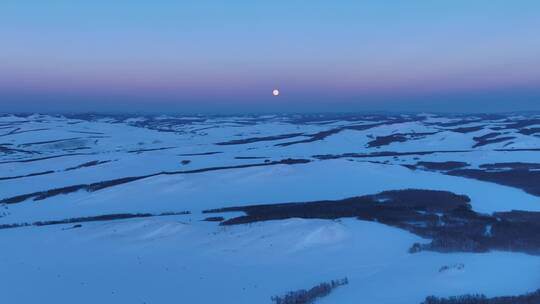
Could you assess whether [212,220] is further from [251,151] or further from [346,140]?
[346,140]

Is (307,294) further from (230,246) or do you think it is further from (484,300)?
(230,246)

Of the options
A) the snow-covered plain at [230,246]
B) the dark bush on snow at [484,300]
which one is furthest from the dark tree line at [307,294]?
the dark bush on snow at [484,300]

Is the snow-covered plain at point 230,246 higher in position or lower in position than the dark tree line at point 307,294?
lower

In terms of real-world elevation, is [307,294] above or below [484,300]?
below

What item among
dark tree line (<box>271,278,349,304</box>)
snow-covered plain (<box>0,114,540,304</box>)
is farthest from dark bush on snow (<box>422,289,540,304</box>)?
dark tree line (<box>271,278,349,304</box>)

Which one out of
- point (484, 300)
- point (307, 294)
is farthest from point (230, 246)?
point (484, 300)

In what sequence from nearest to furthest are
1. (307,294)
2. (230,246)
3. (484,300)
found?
(484,300) < (307,294) < (230,246)

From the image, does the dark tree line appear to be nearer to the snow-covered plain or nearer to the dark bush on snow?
the snow-covered plain

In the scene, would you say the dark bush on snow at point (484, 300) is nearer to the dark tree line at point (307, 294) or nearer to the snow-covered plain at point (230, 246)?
the snow-covered plain at point (230, 246)

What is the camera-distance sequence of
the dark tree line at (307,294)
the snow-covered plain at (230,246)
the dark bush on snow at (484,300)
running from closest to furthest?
the dark bush on snow at (484,300), the dark tree line at (307,294), the snow-covered plain at (230,246)

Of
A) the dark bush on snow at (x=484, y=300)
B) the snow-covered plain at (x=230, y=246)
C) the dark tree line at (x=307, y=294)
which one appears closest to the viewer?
the dark bush on snow at (x=484, y=300)

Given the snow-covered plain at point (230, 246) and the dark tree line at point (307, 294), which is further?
the snow-covered plain at point (230, 246)
